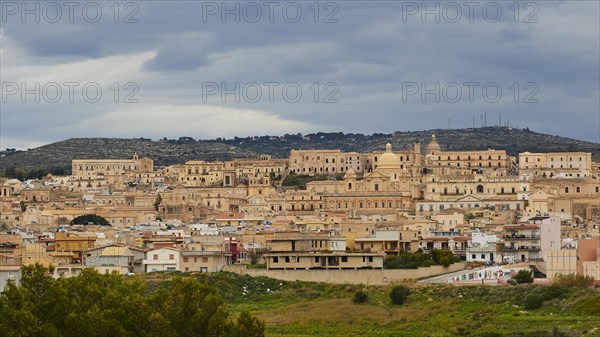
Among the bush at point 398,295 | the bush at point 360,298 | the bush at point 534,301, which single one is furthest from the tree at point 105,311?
the bush at point 360,298

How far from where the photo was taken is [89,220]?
113m

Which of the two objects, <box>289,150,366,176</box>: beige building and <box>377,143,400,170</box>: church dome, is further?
<box>289,150,366,176</box>: beige building

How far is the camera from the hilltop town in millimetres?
78625

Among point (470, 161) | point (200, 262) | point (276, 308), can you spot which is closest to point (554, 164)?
point (470, 161)

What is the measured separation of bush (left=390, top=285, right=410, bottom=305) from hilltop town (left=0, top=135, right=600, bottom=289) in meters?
4.95

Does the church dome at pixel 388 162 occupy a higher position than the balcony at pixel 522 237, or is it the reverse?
the church dome at pixel 388 162

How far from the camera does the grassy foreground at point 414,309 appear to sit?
61.7 meters

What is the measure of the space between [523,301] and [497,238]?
20547 millimetres

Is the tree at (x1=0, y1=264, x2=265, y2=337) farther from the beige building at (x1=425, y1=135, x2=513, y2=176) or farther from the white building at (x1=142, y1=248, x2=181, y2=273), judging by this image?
the beige building at (x1=425, y1=135, x2=513, y2=176)

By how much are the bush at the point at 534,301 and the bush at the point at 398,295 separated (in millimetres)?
5187

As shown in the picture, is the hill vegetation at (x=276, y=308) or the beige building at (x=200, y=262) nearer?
the hill vegetation at (x=276, y=308)

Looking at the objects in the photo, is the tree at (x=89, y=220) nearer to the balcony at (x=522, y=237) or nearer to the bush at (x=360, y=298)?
the balcony at (x=522, y=237)

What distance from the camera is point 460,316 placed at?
65.3m

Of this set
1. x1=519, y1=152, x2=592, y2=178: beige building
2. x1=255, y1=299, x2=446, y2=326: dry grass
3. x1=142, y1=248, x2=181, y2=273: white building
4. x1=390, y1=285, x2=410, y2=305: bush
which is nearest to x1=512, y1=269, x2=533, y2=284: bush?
x1=390, y1=285, x2=410, y2=305: bush
